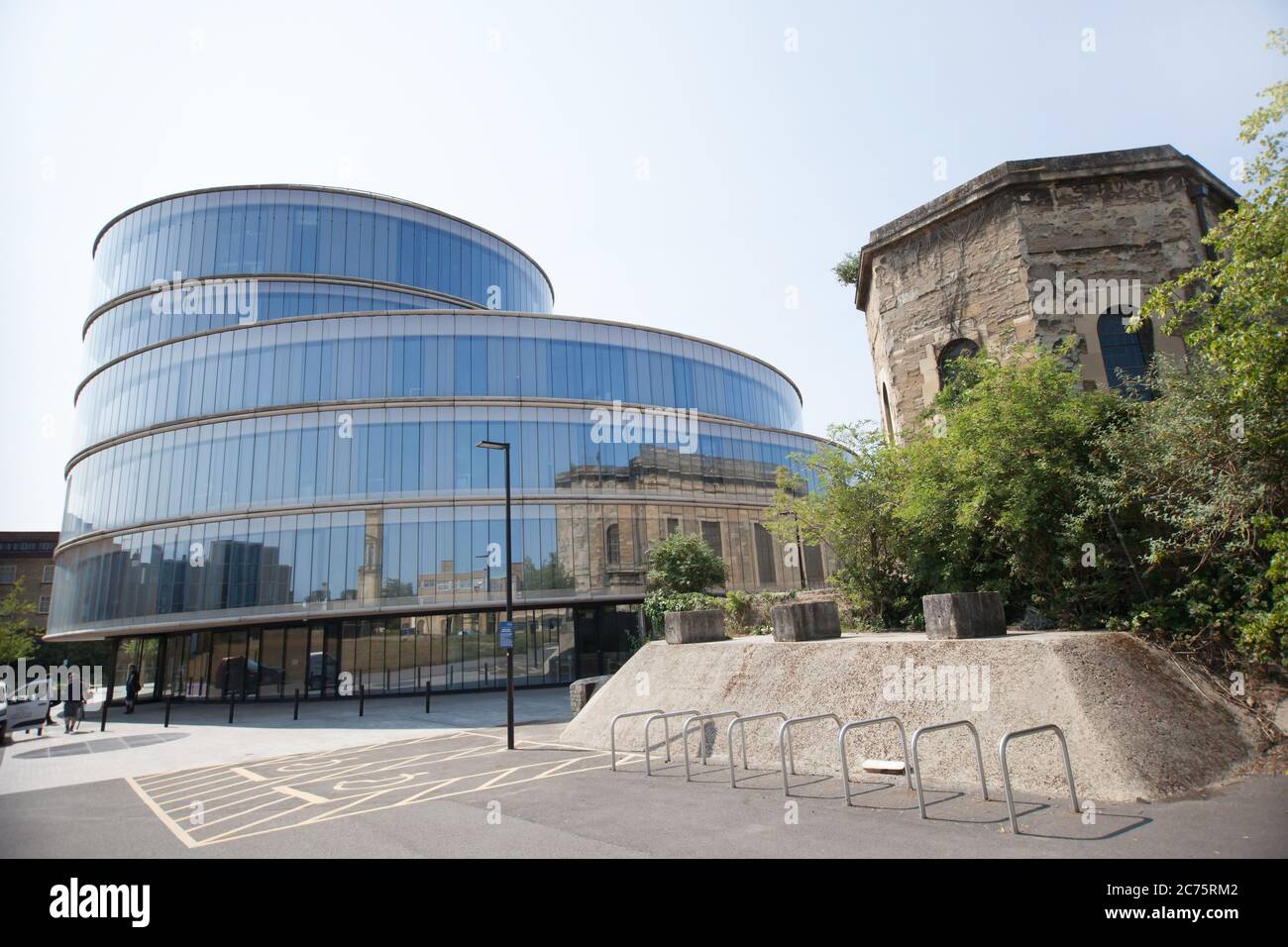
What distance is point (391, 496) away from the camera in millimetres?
29984

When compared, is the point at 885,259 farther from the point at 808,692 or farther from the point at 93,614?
the point at 93,614

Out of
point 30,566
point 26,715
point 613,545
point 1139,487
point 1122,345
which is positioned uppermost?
point 1122,345

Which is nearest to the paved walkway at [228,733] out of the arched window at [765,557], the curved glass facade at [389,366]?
the arched window at [765,557]

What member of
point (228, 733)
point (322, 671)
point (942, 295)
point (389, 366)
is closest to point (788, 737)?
point (942, 295)

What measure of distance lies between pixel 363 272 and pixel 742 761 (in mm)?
38578

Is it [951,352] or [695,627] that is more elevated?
[951,352]

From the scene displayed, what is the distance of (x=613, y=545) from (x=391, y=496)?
10.2m

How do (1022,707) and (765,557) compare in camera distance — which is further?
(765,557)

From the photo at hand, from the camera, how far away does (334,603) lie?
29094mm

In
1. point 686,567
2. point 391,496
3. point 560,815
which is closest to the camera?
point 560,815

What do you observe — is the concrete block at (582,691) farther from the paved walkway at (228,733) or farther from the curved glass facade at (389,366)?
the curved glass facade at (389,366)

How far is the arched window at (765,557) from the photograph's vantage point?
1389 inches

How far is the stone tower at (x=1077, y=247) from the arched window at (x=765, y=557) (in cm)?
1830

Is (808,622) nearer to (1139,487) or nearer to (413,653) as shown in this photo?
(1139,487)
